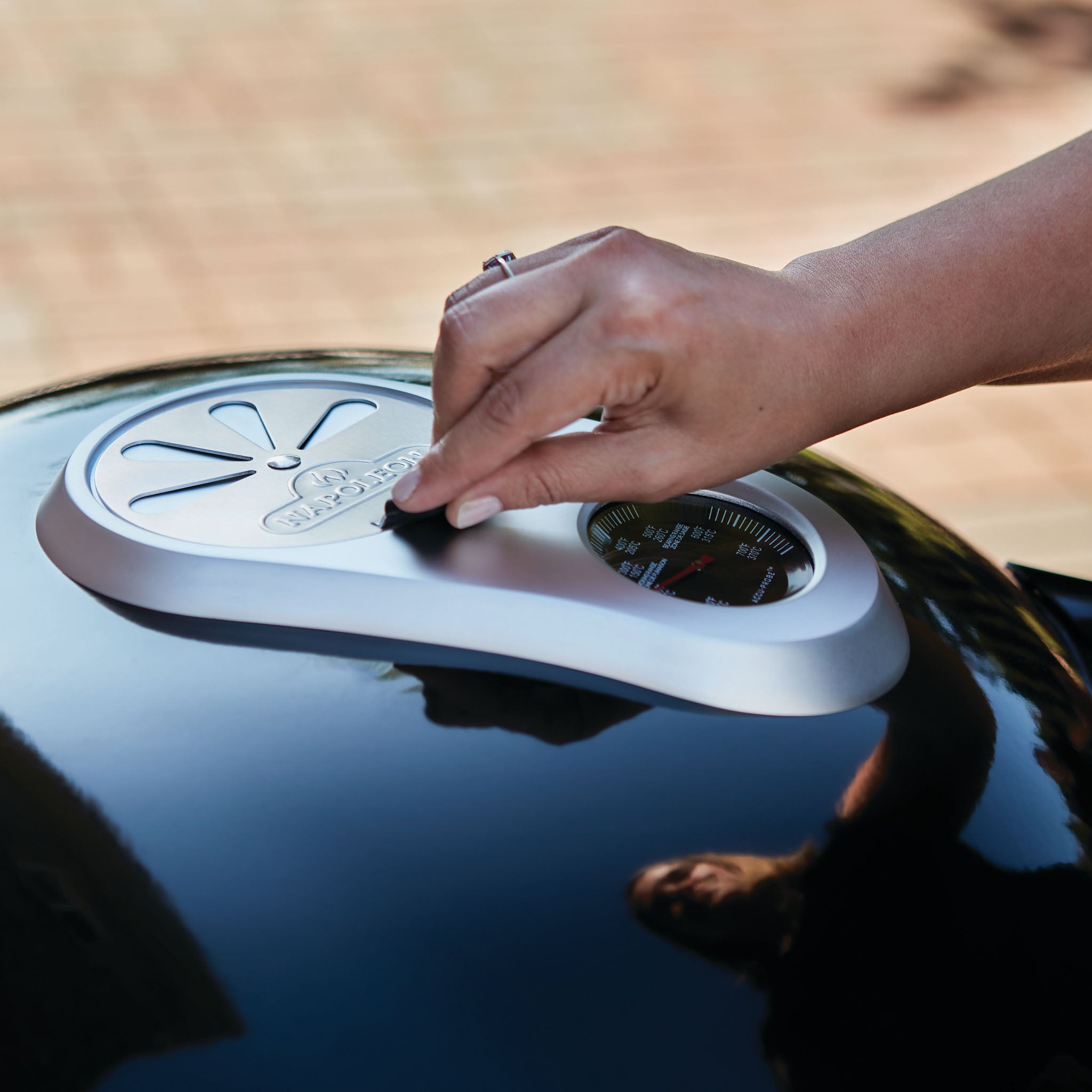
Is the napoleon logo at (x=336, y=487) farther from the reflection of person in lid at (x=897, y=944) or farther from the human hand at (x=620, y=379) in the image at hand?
the reflection of person in lid at (x=897, y=944)

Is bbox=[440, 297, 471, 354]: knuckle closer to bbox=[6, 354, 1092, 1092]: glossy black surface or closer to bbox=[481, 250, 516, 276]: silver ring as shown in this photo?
bbox=[481, 250, 516, 276]: silver ring

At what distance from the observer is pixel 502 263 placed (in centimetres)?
99

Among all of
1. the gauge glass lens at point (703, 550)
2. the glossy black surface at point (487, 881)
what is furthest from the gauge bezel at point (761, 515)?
the glossy black surface at point (487, 881)

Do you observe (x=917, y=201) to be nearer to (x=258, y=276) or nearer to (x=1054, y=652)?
(x=258, y=276)

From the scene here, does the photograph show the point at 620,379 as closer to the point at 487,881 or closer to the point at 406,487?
the point at 406,487

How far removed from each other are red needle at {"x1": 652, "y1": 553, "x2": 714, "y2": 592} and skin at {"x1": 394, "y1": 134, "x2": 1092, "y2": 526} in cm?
5

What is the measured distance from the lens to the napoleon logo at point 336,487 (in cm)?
95

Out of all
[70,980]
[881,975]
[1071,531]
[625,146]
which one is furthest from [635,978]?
[625,146]

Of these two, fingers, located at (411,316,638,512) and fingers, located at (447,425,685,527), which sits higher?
fingers, located at (411,316,638,512)

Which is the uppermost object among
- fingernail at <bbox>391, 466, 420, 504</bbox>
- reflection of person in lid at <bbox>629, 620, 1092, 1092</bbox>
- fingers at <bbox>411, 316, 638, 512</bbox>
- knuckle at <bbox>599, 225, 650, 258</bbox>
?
knuckle at <bbox>599, 225, 650, 258</bbox>

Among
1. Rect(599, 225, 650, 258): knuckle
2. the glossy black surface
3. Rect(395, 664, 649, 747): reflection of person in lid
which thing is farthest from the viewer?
Rect(599, 225, 650, 258): knuckle

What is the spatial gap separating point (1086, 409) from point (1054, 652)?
264cm

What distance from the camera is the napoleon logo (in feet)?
3.11

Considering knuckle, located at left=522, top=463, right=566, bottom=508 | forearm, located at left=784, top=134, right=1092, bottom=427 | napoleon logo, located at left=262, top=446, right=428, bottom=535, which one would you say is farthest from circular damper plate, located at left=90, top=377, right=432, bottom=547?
forearm, located at left=784, top=134, right=1092, bottom=427
